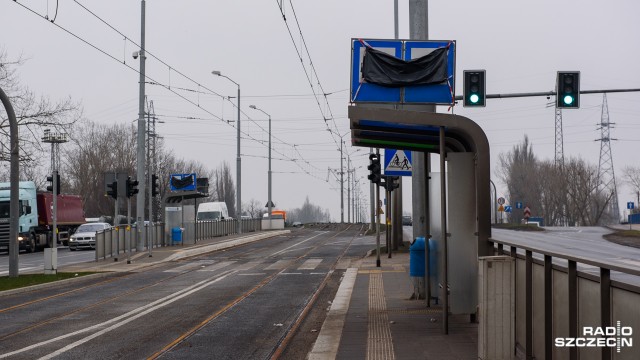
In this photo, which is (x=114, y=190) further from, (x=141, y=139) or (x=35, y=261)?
(x=35, y=261)

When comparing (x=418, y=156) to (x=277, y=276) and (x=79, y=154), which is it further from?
(x=79, y=154)

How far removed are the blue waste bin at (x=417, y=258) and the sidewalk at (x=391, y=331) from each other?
1.90ft

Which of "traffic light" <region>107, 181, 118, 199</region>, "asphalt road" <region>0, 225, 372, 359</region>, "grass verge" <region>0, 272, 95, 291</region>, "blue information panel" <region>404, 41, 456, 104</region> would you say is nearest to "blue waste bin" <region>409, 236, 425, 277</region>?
"asphalt road" <region>0, 225, 372, 359</region>

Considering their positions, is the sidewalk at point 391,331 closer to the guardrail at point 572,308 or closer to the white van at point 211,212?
the guardrail at point 572,308

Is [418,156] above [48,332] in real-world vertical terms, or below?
above

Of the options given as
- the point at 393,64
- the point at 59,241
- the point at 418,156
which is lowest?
the point at 59,241

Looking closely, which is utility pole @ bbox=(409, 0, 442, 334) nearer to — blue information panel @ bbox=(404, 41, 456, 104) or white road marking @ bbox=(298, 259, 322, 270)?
blue information panel @ bbox=(404, 41, 456, 104)

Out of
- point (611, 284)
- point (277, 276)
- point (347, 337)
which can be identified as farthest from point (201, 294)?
point (611, 284)

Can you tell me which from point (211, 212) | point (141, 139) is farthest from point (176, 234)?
point (211, 212)

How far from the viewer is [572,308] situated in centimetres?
637

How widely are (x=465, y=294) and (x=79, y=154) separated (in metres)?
72.1

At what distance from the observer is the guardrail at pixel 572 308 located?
5.36 metres

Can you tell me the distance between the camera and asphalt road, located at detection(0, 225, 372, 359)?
10734mm

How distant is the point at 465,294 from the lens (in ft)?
36.1
